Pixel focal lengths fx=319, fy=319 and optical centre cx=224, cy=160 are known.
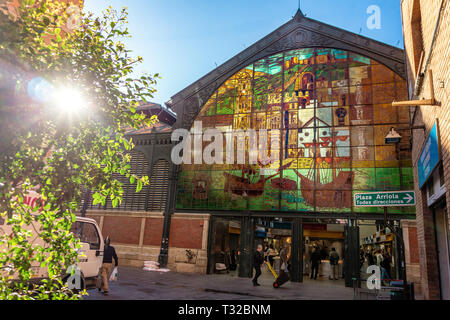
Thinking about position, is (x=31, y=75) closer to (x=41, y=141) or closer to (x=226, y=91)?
(x=41, y=141)

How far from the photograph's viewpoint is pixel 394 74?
18.4 metres

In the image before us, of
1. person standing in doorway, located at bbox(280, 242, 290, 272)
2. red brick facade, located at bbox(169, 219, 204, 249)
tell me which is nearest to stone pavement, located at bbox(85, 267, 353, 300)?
person standing in doorway, located at bbox(280, 242, 290, 272)

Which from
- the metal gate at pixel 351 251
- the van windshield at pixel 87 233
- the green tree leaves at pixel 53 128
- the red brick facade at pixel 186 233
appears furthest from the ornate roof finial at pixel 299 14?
the green tree leaves at pixel 53 128

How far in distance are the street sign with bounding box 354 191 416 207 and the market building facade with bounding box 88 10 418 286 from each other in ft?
28.0

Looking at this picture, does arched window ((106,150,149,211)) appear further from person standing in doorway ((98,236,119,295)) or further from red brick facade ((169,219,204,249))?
person standing in doorway ((98,236,119,295))

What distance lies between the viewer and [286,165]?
19.4m

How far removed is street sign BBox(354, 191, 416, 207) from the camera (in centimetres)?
892

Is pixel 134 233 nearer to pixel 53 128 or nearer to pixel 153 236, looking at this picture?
pixel 153 236

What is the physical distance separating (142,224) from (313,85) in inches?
571

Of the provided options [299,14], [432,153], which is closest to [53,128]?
Answer: [432,153]

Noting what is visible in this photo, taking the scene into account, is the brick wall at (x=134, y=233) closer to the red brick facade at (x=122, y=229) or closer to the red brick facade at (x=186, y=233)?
the red brick facade at (x=122, y=229)

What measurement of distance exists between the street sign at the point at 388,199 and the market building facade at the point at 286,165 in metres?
8.55
